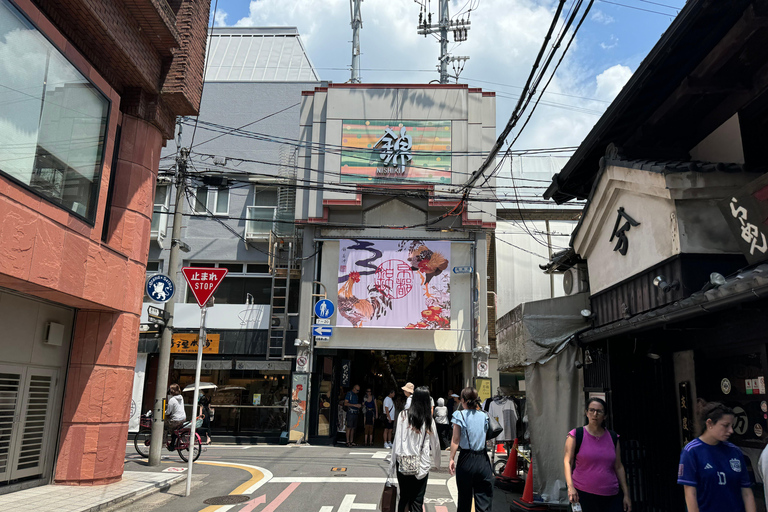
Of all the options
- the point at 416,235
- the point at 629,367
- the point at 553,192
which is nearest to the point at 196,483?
the point at 629,367

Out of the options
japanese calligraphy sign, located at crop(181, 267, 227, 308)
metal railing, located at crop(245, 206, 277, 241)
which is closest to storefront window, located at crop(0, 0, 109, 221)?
japanese calligraphy sign, located at crop(181, 267, 227, 308)

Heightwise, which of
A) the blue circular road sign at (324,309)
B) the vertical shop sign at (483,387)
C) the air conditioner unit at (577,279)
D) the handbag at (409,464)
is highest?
the blue circular road sign at (324,309)

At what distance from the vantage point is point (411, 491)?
6496mm

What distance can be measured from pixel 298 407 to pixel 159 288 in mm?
9338

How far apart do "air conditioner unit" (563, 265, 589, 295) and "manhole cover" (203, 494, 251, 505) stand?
7239 millimetres

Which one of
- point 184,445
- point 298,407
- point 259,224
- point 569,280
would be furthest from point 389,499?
point 259,224

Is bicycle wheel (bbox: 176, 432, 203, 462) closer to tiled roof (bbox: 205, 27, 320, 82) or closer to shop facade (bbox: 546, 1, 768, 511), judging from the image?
shop facade (bbox: 546, 1, 768, 511)

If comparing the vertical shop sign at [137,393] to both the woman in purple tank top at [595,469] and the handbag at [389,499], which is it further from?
the woman in purple tank top at [595,469]

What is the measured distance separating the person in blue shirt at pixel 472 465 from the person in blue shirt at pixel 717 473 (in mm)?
2424

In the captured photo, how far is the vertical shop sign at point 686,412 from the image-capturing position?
7.71 m

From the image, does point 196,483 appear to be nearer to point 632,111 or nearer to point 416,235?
point 632,111

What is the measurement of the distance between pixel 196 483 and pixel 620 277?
27.8ft

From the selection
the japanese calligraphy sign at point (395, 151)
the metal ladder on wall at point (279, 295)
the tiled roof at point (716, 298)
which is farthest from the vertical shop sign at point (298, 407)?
the tiled roof at point (716, 298)

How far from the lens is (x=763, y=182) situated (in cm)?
529
